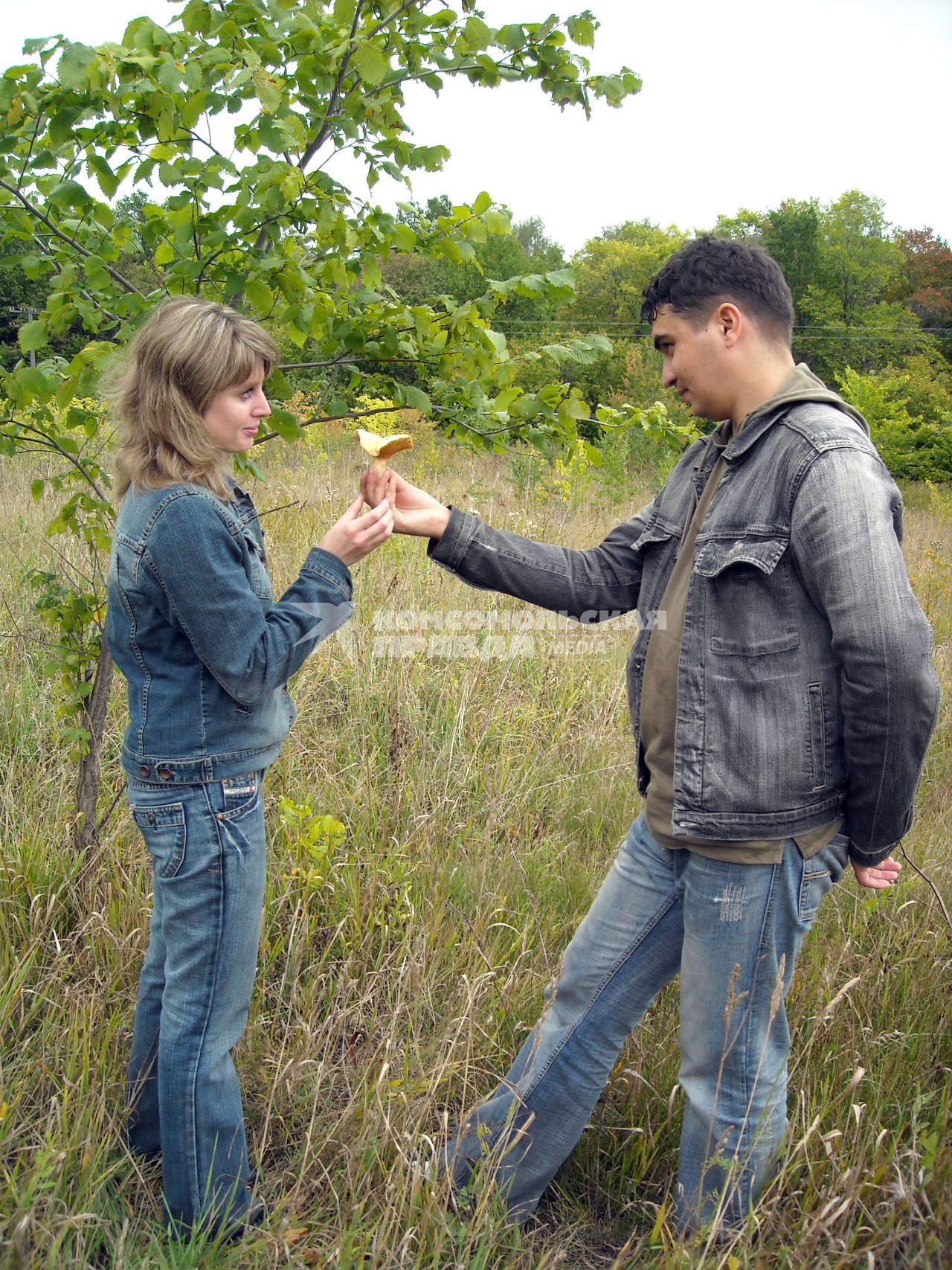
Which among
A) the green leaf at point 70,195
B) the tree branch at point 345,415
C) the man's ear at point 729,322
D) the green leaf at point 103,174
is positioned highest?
the green leaf at point 103,174

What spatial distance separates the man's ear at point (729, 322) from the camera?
5.86ft

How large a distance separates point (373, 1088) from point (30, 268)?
2.06 metres

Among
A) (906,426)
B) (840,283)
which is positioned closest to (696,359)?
(906,426)

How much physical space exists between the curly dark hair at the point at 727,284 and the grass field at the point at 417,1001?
1338 mm

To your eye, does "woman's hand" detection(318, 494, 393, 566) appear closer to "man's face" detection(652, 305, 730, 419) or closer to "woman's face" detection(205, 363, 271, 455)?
"woman's face" detection(205, 363, 271, 455)

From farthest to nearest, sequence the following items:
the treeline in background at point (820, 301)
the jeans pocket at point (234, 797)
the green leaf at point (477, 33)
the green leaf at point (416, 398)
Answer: the treeline in background at point (820, 301)
the green leaf at point (416, 398)
the green leaf at point (477, 33)
the jeans pocket at point (234, 797)

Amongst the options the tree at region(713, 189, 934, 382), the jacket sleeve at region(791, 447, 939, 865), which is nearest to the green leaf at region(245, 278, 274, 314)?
the jacket sleeve at region(791, 447, 939, 865)

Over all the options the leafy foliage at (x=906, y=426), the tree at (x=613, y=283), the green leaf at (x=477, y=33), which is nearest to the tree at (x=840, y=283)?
the tree at (x=613, y=283)

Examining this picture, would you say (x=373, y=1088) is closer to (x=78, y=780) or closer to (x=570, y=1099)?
(x=570, y=1099)

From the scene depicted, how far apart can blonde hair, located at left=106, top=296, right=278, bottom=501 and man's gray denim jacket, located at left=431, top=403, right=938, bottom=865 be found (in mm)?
966

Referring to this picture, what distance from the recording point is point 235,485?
6.51ft

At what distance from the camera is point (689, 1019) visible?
1809 mm

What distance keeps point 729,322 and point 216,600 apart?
1113 mm

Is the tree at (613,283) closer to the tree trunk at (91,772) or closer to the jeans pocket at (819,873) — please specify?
the tree trunk at (91,772)
